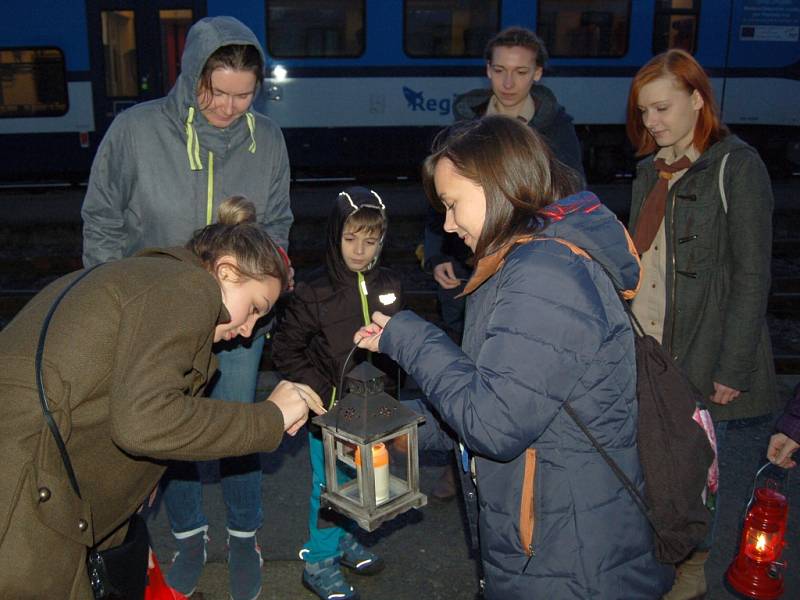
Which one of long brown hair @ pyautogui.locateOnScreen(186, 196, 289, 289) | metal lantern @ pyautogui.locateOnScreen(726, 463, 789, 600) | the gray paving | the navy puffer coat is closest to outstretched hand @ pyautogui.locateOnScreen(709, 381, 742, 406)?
metal lantern @ pyautogui.locateOnScreen(726, 463, 789, 600)

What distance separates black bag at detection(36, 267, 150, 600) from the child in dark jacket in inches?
46.6

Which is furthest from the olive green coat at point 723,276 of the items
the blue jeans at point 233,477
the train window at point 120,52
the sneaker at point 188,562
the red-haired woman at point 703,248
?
the train window at point 120,52

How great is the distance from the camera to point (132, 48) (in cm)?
1265

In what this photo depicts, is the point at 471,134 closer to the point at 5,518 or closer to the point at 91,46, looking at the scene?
the point at 5,518

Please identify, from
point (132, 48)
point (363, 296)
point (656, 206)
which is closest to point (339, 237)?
point (363, 296)

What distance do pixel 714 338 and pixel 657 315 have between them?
0.81ft

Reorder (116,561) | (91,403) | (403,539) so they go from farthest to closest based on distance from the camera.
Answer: (403,539)
(116,561)
(91,403)

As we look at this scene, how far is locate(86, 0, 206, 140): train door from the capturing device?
1237 cm

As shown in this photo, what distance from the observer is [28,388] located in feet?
6.28

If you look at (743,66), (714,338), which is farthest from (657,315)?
(743,66)

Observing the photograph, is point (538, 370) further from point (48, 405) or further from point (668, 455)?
point (48, 405)

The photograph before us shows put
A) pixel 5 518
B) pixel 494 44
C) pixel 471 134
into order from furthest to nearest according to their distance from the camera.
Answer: pixel 494 44 < pixel 471 134 < pixel 5 518

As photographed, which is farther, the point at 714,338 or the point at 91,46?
the point at 91,46

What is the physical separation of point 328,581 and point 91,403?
1881 mm
